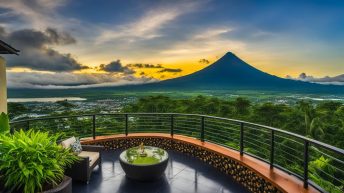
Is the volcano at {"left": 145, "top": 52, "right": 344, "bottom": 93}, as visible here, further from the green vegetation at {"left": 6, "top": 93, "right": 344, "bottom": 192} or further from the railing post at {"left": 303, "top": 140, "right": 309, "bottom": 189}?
the railing post at {"left": 303, "top": 140, "right": 309, "bottom": 189}

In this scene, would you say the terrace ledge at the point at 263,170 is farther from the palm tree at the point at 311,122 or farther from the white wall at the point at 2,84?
the palm tree at the point at 311,122

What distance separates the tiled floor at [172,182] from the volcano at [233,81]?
53619 millimetres

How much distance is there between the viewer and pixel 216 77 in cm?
6281

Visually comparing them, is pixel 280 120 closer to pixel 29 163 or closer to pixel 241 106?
pixel 241 106

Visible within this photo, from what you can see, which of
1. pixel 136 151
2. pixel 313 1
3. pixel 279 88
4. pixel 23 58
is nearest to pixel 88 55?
pixel 23 58

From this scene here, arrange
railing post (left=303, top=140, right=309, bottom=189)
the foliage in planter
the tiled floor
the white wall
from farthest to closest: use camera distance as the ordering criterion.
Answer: the white wall, the tiled floor, railing post (left=303, top=140, right=309, bottom=189), the foliage in planter

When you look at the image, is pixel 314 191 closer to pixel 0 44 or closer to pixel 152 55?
pixel 0 44

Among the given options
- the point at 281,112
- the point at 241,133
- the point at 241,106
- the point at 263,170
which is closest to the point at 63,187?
the point at 263,170

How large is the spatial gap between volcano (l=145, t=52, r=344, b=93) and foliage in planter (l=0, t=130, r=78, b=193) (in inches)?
2196

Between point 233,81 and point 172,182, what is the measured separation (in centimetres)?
6168

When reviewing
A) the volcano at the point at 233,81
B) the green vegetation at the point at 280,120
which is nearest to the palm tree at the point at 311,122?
the green vegetation at the point at 280,120

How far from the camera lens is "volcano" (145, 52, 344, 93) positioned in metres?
60.8

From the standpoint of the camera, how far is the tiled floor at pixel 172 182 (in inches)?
167

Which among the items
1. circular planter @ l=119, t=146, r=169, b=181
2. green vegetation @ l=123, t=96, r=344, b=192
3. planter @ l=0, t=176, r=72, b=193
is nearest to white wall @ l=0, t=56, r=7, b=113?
circular planter @ l=119, t=146, r=169, b=181
